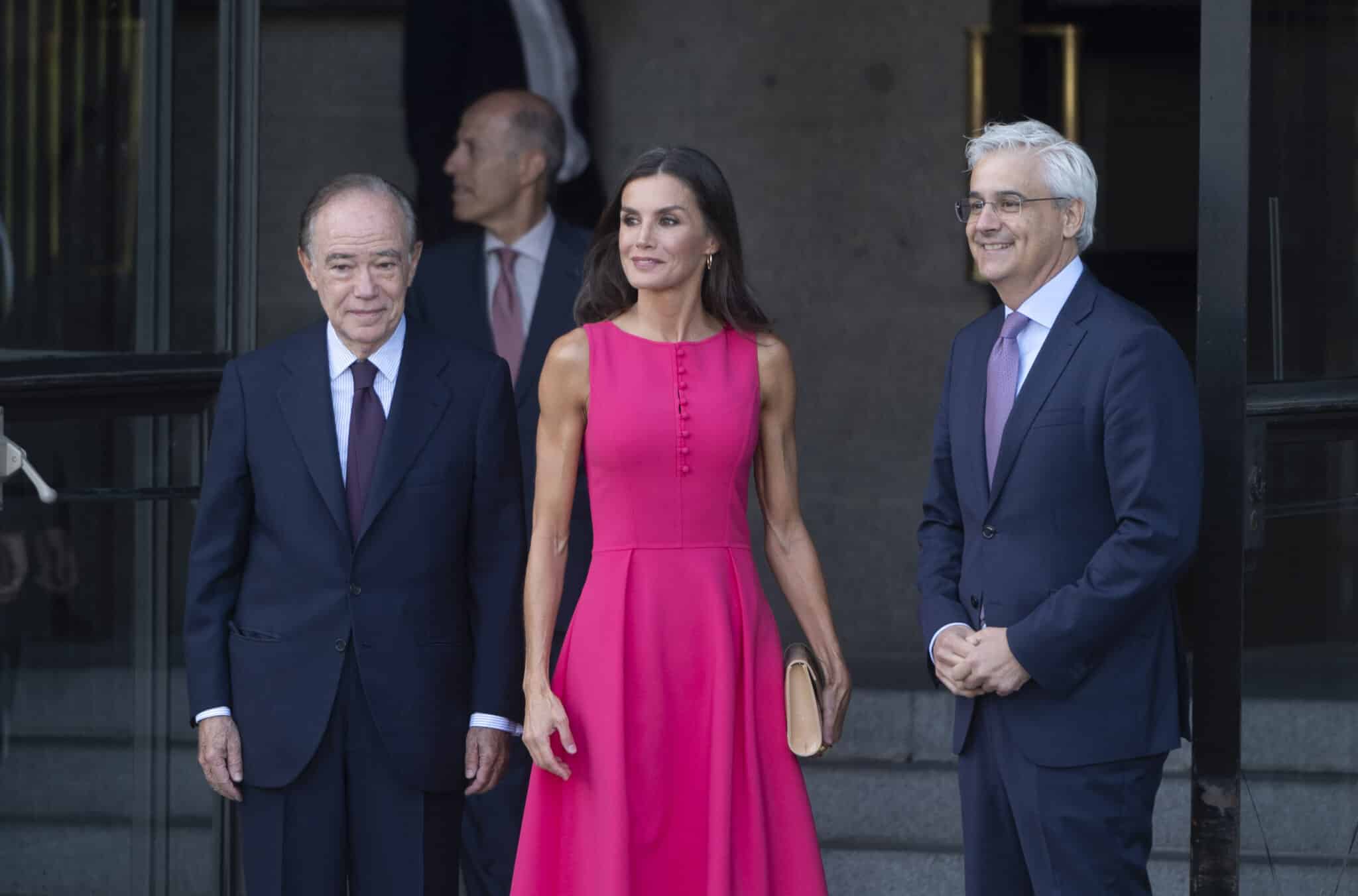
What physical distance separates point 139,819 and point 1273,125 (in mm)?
2815

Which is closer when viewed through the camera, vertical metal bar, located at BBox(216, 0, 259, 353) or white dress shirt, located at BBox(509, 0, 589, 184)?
vertical metal bar, located at BBox(216, 0, 259, 353)

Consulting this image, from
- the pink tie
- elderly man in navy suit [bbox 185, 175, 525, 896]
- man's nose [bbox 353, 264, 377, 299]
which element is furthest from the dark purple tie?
the pink tie

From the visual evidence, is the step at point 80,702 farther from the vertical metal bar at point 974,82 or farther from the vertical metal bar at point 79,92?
the vertical metal bar at point 974,82

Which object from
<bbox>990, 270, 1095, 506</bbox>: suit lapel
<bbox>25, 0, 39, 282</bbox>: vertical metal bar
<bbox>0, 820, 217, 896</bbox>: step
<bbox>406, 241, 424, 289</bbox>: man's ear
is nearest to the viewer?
<bbox>990, 270, 1095, 506</bbox>: suit lapel

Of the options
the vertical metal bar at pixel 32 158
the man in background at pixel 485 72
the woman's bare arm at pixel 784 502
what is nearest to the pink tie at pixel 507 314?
the man in background at pixel 485 72

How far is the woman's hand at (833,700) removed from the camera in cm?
343

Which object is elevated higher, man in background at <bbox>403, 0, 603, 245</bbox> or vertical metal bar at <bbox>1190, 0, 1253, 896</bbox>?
man in background at <bbox>403, 0, 603, 245</bbox>

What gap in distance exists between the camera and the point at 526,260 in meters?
5.90

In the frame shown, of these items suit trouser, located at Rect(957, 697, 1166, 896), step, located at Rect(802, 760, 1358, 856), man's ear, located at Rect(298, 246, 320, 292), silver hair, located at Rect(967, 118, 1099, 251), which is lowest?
step, located at Rect(802, 760, 1358, 856)

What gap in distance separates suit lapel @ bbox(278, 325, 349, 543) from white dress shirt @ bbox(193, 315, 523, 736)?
0.08ft

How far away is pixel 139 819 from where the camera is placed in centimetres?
425

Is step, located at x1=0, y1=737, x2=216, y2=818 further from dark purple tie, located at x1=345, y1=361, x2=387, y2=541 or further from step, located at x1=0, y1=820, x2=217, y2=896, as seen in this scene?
dark purple tie, located at x1=345, y1=361, x2=387, y2=541

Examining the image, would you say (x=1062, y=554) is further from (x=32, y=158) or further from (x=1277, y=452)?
(x=32, y=158)

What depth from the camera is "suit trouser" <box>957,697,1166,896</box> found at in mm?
3105
